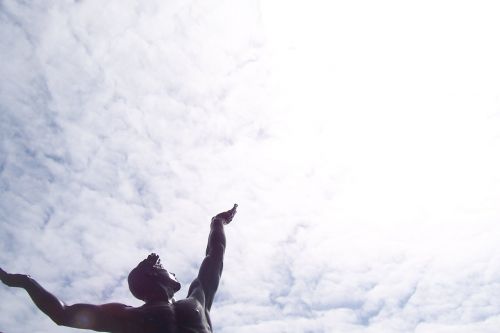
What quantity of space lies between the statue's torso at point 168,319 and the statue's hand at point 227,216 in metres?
1.76

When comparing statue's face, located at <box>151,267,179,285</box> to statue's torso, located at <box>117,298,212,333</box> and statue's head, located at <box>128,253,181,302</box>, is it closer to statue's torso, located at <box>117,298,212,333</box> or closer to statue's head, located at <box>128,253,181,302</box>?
statue's head, located at <box>128,253,181,302</box>

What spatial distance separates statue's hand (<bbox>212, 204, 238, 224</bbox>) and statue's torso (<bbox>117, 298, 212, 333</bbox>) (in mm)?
1761

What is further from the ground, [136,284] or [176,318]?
[136,284]

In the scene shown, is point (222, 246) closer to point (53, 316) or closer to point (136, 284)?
point (136, 284)

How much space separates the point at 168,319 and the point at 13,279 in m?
1.54

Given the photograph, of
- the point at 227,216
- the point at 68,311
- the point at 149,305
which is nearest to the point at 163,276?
the point at 149,305

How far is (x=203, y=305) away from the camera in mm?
4848

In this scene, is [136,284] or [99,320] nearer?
[99,320]

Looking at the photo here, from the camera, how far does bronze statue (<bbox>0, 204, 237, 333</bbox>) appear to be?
3.85 metres

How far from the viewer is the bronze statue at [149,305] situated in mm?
3850

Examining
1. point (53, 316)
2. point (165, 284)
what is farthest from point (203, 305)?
point (53, 316)

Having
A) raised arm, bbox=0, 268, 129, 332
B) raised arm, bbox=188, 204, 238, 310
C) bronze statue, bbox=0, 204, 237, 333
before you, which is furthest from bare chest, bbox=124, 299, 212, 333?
raised arm, bbox=188, 204, 238, 310

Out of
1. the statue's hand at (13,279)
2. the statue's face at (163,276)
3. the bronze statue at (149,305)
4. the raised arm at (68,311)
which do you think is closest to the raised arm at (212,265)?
the bronze statue at (149,305)

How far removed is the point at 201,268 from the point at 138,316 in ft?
4.08
